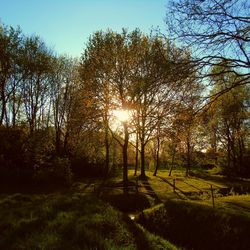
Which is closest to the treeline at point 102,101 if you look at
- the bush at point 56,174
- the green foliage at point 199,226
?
the bush at point 56,174

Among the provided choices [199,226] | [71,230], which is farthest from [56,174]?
[71,230]

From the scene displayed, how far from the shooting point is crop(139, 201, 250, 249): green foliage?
30.6 ft


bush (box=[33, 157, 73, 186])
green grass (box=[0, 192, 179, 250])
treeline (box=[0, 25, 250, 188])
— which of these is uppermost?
treeline (box=[0, 25, 250, 188])

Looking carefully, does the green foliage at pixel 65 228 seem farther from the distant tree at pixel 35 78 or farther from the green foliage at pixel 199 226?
the distant tree at pixel 35 78

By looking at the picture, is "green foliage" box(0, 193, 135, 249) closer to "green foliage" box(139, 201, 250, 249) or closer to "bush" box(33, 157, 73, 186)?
"green foliage" box(139, 201, 250, 249)

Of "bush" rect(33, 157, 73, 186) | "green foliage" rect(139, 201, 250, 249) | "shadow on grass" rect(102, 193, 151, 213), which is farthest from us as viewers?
"bush" rect(33, 157, 73, 186)

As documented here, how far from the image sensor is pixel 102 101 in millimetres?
27656

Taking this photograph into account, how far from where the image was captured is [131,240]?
817 cm

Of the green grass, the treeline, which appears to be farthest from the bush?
the green grass

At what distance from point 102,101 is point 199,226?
18.8 meters

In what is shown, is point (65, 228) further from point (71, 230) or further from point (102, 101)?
point (102, 101)

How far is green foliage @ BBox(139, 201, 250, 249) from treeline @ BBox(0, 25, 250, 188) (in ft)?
12.1

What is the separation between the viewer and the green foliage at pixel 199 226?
934cm

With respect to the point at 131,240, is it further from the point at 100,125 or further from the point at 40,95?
the point at 40,95
